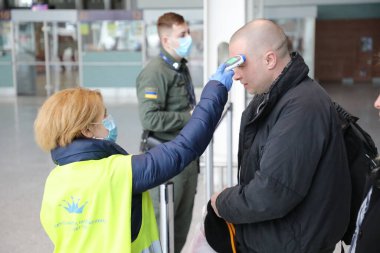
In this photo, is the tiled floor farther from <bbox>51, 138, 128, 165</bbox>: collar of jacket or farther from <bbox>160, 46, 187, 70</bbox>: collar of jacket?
<bbox>51, 138, 128, 165</bbox>: collar of jacket

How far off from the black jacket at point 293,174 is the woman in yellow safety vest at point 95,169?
7.7 inches

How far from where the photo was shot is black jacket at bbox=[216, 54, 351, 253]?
1.57 meters

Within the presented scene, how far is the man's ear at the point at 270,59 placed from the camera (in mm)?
1689

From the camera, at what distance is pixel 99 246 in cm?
179

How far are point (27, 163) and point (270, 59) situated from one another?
18.9ft

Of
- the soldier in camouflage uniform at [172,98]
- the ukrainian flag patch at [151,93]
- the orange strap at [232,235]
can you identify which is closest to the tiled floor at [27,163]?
the soldier in camouflage uniform at [172,98]

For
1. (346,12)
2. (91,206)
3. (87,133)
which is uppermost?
(346,12)

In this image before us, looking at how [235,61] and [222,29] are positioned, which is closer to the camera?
[235,61]

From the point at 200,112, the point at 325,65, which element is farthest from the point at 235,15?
the point at 325,65

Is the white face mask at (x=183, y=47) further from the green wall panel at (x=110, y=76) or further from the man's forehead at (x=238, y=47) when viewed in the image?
the green wall panel at (x=110, y=76)

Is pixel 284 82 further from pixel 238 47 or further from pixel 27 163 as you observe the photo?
pixel 27 163

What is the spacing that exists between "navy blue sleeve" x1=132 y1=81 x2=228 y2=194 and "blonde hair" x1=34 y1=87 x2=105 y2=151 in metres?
0.23

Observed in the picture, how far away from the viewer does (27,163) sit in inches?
269

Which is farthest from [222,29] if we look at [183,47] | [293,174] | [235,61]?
[293,174]
